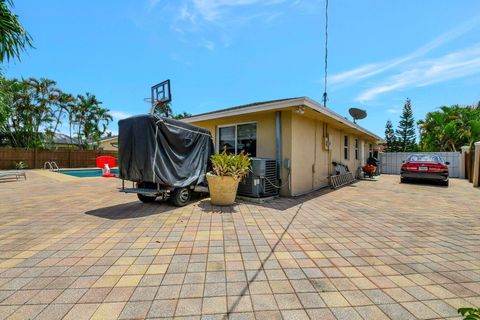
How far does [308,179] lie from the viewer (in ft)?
24.3

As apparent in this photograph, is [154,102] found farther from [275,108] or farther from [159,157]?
[275,108]

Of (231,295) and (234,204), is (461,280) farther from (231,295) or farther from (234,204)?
(234,204)

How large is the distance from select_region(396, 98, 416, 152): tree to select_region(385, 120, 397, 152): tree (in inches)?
28.7

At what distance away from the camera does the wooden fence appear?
55.7 ft

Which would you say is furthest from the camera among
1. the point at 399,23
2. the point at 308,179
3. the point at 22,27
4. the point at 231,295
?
the point at 308,179

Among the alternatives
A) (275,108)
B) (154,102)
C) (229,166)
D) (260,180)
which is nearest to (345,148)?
(275,108)

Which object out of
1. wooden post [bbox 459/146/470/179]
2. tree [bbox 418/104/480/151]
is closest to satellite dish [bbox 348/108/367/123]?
wooden post [bbox 459/146/470/179]

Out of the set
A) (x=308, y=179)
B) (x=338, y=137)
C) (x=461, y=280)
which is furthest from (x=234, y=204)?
(x=338, y=137)

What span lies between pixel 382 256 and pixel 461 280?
0.68 meters

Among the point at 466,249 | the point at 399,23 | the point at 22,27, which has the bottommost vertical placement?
the point at 466,249

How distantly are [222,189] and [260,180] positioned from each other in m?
1.21

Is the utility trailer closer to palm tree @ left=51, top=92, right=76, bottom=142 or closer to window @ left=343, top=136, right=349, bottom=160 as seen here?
window @ left=343, top=136, right=349, bottom=160

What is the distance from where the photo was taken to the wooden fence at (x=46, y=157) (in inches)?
669

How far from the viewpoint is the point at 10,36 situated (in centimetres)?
342
